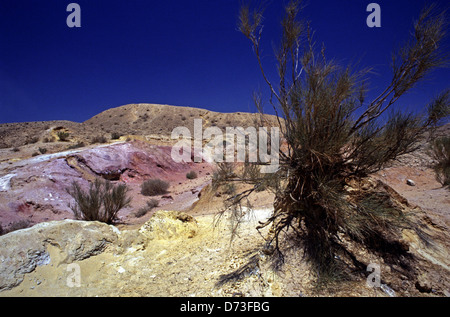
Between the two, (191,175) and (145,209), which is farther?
(191,175)

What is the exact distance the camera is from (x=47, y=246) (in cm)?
342

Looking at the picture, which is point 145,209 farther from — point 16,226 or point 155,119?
point 155,119

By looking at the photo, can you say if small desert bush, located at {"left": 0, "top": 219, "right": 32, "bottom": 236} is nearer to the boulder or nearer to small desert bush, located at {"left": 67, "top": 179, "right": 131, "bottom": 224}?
small desert bush, located at {"left": 67, "top": 179, "right": 131, "bottom": 224}

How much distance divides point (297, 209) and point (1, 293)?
12.6 feet

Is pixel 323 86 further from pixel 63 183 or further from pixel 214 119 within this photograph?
pixel 214 119

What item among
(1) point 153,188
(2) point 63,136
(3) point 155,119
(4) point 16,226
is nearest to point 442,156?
(1) point 153,188

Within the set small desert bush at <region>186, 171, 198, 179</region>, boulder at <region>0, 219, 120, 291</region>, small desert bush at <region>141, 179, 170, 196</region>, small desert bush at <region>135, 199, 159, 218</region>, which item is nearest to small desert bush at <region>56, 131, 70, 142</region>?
small desert bush at <region>141, 179, 170, 196</region>

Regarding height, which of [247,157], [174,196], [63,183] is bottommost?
[174,196]

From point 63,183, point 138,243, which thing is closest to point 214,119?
point 63,183

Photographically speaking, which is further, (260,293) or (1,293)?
(1,293)

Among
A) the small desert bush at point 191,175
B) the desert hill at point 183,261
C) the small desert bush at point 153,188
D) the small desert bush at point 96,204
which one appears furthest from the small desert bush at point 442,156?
the small desert bush at point 191,175

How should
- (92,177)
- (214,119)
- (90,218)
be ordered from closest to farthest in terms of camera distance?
(90,218), (92,177), (214,119)

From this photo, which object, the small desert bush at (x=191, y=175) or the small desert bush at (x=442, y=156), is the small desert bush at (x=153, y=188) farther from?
the small desert bush at (x=442, y=156)

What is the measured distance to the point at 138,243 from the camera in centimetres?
405
